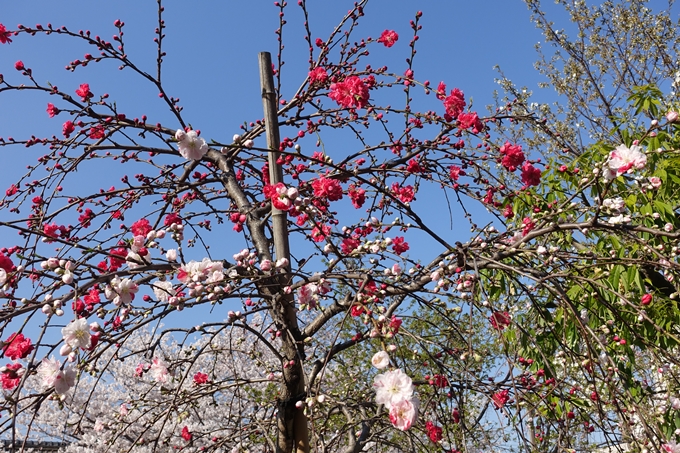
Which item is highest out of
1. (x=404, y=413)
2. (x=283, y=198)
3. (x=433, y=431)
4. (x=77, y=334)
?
(x=283, y=198)

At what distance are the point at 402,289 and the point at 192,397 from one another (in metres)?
1.16

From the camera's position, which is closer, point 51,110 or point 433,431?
point 433,431

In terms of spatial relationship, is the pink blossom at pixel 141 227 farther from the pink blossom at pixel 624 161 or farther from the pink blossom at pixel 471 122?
the pink blossom at pixel 624 161

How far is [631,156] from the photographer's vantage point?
1908mm

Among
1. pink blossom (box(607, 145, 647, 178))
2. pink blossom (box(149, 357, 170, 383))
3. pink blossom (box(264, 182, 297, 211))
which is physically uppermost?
pink blossom (box(264, 182, 297, 211))

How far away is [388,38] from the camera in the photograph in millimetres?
3109

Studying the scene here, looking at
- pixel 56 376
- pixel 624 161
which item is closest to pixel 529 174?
pixel 624 161

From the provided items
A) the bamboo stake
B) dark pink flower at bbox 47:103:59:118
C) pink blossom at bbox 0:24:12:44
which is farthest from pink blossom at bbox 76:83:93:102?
the bamboo stake

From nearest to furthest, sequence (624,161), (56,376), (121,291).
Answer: (56,376) < (624,161) < (121,291)

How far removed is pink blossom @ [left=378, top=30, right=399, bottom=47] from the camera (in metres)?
3.10

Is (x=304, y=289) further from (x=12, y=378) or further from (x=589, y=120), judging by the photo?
(x=589, y=120)

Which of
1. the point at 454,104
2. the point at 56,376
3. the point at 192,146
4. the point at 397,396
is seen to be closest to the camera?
the point at 397,396

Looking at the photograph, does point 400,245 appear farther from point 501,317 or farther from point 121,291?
point 121,291

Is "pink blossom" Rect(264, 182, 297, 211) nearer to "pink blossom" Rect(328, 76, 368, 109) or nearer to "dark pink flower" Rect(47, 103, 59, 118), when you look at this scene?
"pink blossom" Rect(328, 76, 368, 109)
